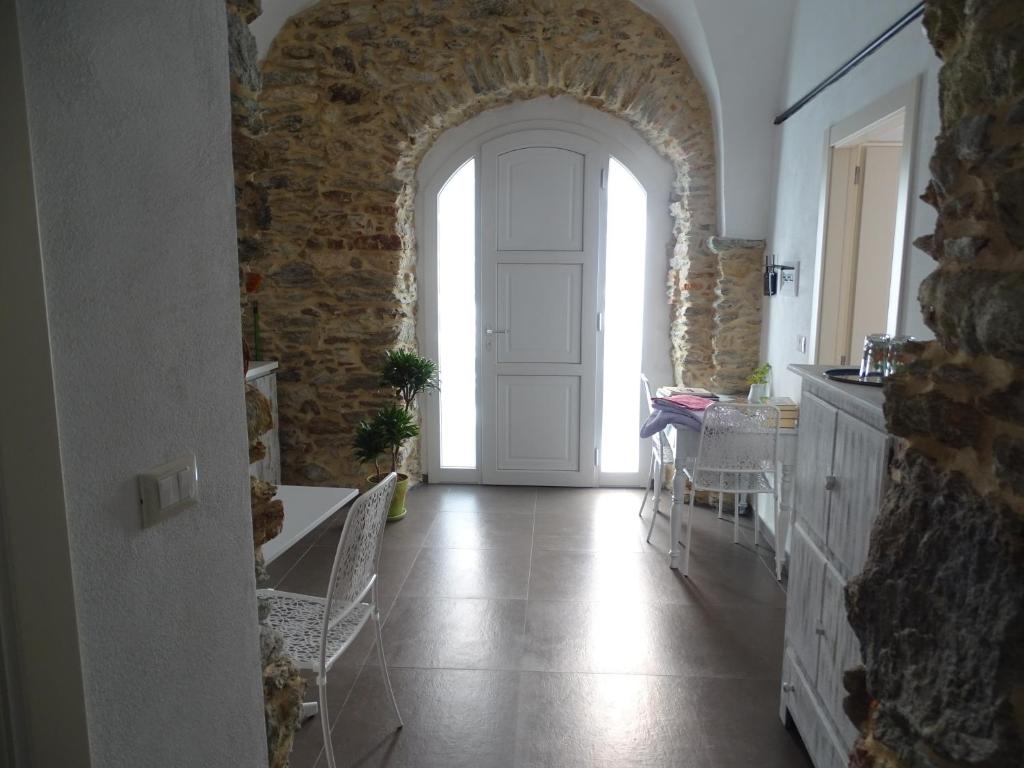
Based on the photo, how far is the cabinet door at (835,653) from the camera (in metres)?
1.95

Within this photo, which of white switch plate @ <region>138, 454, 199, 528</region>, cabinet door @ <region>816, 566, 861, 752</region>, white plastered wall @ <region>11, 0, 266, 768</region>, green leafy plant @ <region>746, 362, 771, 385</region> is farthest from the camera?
green leafy plant @ <region>746, 362, 771, 385</region>

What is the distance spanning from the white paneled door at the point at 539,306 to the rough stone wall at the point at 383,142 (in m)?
0.44

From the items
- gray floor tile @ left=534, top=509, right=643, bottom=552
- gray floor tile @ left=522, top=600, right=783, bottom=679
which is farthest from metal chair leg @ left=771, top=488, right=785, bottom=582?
gray floor tile @ left=534, top=509, right=643, bottom=552

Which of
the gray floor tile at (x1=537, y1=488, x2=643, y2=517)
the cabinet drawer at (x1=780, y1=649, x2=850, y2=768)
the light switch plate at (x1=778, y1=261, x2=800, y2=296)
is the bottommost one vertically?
the gray floor tile at (x1=537, y1=488, x2=643, y2=517)

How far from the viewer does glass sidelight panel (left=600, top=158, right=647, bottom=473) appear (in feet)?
16.4

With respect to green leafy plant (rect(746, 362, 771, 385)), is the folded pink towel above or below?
below

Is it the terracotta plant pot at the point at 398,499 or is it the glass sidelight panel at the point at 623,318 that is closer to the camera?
the terracotta plant pot at the point at 398,499

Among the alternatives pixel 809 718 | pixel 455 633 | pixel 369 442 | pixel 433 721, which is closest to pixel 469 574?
pixel 455 633

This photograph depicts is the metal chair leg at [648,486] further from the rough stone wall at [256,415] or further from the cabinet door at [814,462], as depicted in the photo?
the rough stone wall at [256,415]

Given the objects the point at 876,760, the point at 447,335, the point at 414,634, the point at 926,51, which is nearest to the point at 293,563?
the point at 414,634

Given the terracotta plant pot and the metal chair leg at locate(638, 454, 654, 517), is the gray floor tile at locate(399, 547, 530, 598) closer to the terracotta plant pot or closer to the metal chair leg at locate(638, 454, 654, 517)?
the terracotta plant pot

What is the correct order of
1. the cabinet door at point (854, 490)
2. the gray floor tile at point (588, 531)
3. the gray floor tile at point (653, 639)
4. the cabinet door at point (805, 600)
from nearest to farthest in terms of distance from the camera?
the cabinet door at point (854, 490)
the cabinet door at point (805, 600)
the gray floor tile at point (653, 639)
the gray floor tile at point (588, 531)

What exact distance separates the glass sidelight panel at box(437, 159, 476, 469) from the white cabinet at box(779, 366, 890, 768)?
3.10m

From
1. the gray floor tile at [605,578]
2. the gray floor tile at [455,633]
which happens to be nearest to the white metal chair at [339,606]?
the gray floor tile at [455,633]
